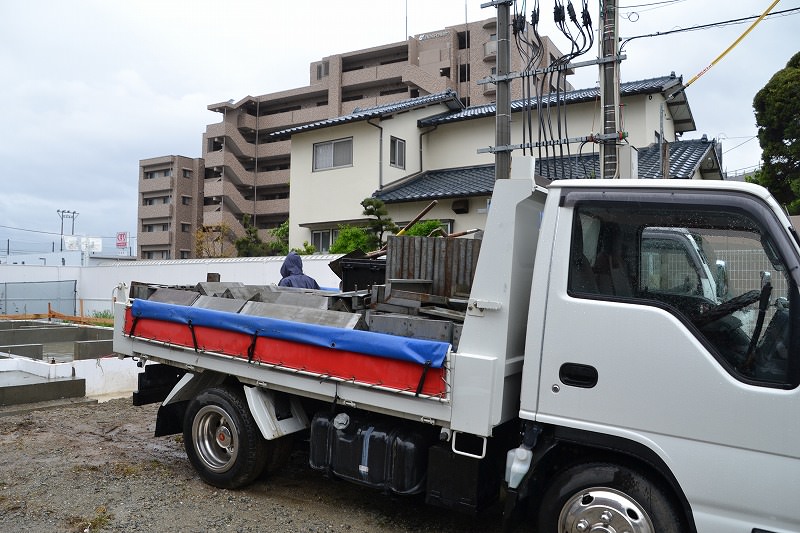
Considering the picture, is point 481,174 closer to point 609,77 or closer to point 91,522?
point 609,77

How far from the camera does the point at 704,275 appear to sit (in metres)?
3.26

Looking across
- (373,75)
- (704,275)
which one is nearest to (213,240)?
(373,75)

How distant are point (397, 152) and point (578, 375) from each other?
16.5 meters

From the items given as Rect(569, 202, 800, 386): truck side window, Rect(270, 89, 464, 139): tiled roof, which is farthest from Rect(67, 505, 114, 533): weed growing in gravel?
Rect(270, 89, 464, 139): tiled roof

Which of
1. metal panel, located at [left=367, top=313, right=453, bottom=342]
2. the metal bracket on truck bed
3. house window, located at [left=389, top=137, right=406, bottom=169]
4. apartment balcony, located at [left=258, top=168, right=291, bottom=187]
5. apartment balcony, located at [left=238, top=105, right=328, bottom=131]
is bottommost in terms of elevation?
metal panel, located at [left=367, top=313, right=453, bottom=342]

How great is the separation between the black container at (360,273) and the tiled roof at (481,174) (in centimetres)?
695

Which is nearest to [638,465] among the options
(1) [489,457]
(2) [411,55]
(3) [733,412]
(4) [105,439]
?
(3) [733,412]

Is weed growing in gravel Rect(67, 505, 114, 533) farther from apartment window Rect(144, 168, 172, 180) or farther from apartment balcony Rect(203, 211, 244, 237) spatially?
apartment window Rect(144, 168, 172, 180)

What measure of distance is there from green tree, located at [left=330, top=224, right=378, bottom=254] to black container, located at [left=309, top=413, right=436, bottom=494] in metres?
10.7

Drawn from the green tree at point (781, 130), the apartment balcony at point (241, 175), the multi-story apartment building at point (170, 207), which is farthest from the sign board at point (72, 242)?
the green tree at point (781, 130)

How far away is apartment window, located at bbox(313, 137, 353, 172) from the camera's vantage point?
19688 mm

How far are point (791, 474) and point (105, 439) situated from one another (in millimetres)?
6385

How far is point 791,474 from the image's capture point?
290 cm

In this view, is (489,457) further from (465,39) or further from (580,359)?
(465,39)
